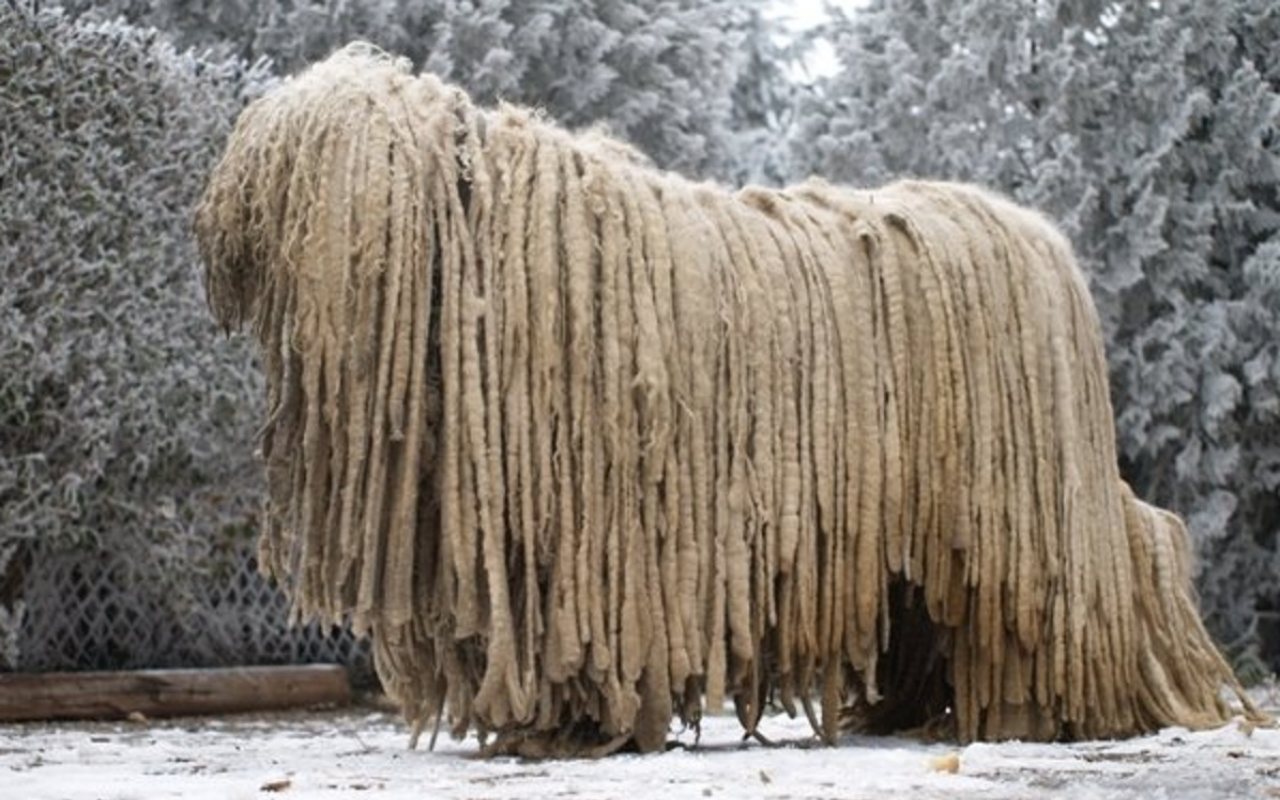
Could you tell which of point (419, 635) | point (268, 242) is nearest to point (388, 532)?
point (419, 635)

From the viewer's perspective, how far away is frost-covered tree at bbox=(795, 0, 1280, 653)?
10422 millimetres

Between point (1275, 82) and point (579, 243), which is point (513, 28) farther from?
point (579, 243)

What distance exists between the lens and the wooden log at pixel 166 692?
8.52 m

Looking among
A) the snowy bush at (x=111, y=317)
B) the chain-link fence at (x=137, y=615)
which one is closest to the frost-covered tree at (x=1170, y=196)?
the chain-link fence at (x=137, y=615)

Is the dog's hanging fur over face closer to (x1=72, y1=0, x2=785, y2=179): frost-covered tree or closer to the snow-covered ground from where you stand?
the snow-covered ground

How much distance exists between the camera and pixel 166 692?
899 centimetres

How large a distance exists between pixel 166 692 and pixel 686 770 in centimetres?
426

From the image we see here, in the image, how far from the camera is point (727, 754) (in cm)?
572

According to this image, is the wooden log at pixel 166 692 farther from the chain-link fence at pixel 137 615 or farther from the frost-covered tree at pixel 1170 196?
the frost-covered tree at pixel 1170 196

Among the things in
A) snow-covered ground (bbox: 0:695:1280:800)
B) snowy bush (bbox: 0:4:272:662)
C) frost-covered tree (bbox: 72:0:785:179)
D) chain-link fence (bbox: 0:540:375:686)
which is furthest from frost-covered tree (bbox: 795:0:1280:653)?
snow-covered ground (bbox: 0:695:1280:800)

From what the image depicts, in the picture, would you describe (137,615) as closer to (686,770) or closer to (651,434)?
(651,434)

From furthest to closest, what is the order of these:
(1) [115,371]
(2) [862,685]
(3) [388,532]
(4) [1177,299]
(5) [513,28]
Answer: (5) [513,28] → (4) [1177,299] → (1) [115,371] → (2) [862,685] → (3) [388,532]

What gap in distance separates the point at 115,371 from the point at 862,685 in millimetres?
3431

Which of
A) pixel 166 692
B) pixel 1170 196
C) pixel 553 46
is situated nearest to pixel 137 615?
pixel 166 692
